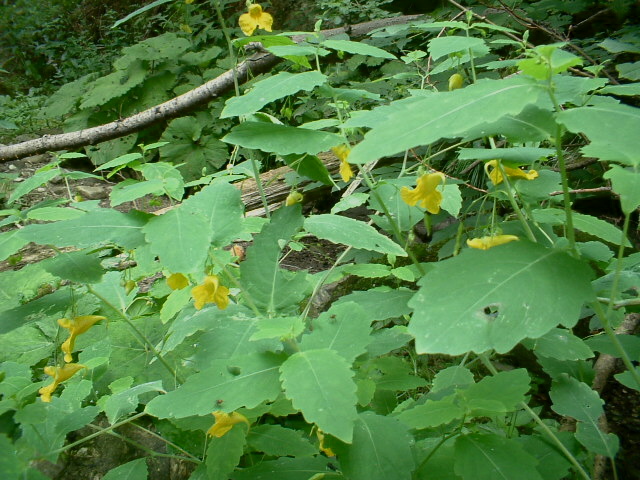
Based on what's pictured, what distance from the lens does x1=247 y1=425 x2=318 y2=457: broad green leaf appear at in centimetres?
91

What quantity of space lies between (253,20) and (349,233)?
2.47 feet

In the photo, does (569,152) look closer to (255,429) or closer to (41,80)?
(255,429)

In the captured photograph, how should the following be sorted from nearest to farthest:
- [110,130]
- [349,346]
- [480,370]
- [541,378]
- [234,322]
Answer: [349,346] → [234,322] → [541,378] → [480,370] → [110,130]

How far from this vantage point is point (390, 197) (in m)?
1.17

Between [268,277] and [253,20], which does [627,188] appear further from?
[253,20]

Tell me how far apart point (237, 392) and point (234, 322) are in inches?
7.6

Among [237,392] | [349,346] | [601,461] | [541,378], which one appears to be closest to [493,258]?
[349,346]

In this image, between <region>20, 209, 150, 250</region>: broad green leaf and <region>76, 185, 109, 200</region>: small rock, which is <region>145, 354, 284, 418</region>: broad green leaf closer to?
<region>20, 209, 150, 250</region>: broad green leaf

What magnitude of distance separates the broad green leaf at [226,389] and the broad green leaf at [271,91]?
1.38 feet

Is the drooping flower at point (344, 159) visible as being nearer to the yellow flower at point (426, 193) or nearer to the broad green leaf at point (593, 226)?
the yellow flower at point (426, 193)

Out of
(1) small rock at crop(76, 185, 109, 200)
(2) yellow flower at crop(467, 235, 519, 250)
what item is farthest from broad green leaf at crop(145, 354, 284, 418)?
(1) small rock at crop(76, 185, 109, 200)

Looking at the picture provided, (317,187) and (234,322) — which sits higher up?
(234,322)

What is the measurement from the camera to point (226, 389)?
0.70 meters

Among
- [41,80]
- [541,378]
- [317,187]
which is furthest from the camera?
[41,80]
